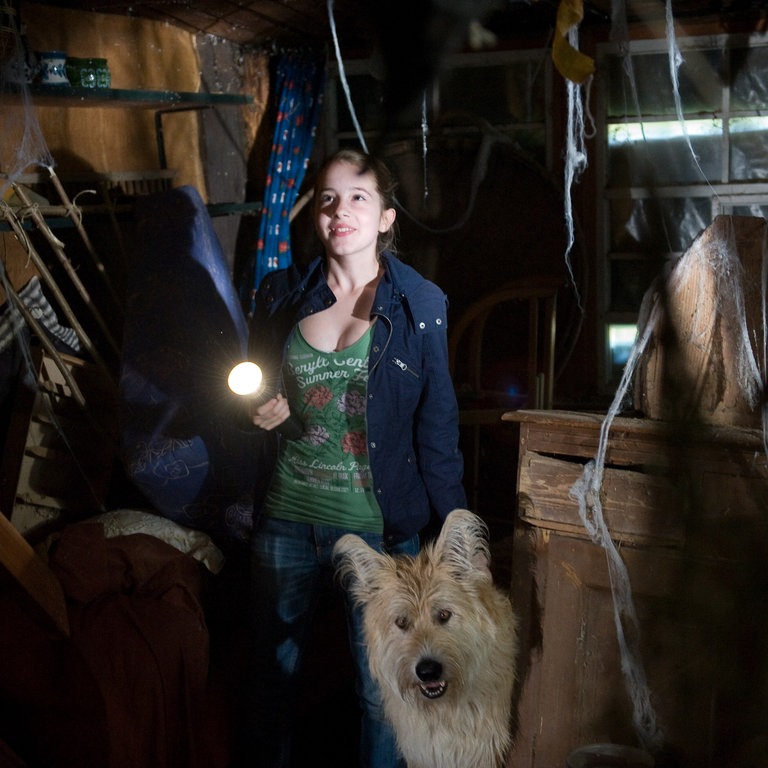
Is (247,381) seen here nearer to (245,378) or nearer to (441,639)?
(245,378)

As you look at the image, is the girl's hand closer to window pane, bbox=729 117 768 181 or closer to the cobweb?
the cobweb

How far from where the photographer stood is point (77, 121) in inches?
102

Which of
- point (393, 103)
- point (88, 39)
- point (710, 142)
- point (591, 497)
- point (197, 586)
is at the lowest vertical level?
point (197, 586)

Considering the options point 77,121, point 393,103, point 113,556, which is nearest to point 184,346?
point 113,556

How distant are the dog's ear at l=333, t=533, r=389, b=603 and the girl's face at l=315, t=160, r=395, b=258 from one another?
0.55 m

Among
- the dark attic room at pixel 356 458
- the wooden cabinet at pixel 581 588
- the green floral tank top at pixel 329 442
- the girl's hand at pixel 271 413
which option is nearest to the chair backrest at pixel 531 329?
the dark attic room at pixel 356 458

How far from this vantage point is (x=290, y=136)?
11.2ft

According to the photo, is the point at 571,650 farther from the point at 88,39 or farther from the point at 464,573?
the point at 88,39

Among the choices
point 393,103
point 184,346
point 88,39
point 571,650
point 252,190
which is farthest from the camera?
point 252,190

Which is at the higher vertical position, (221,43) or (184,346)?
(221,43)

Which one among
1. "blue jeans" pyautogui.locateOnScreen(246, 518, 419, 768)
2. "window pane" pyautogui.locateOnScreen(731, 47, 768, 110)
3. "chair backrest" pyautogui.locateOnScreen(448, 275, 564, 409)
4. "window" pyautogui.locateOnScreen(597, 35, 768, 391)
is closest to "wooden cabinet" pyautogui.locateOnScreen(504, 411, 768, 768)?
"blue jeans" pyautogui.locateOnScreen(246, 518, 419, 768)

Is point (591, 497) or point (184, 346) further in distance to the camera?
point (184, 346)

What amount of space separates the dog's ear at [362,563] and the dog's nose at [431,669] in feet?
0.52

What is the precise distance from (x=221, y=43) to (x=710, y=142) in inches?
77.2
